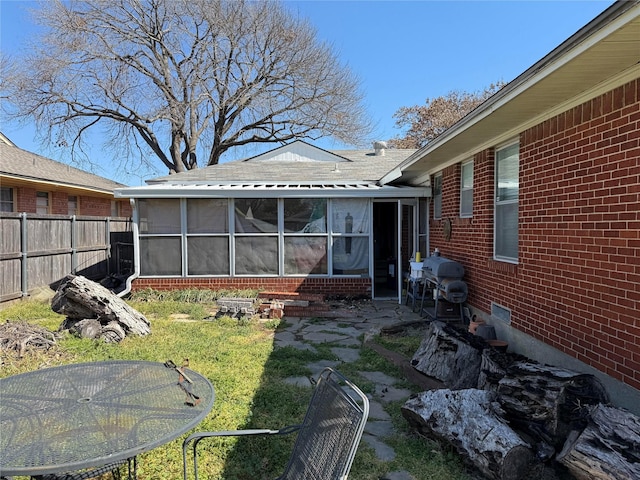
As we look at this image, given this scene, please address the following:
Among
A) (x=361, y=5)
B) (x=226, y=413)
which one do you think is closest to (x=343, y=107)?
(x=361, y=5)

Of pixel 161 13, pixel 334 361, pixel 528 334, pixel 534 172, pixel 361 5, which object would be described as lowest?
pixel 334 361

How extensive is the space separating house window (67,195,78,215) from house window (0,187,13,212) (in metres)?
3.01

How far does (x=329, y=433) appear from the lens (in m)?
2.07

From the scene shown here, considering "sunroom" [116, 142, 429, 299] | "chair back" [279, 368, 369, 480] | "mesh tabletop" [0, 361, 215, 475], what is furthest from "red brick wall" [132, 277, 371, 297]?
"chair back" [279, 368, 369, 480]

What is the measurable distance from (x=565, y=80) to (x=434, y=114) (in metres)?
27.8

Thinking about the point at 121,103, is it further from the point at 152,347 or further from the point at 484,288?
the point at 484,288

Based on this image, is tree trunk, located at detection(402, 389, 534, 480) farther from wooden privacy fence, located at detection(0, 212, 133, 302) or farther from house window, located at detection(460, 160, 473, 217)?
wooden privacy fence, located at detection(0, 212, 133, 302)

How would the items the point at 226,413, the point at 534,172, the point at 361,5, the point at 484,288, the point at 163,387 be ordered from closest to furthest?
the point at 163,387
the point at 226,413
the point at 534,172
the point at 484,288
the point at 361,5

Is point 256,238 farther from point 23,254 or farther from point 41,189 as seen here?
point 41,189

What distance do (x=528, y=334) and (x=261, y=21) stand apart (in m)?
20.6

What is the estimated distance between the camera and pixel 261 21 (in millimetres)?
20828

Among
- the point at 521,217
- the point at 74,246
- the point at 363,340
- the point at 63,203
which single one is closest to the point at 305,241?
the point at 363,340

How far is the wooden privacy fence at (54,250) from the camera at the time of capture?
8.39m

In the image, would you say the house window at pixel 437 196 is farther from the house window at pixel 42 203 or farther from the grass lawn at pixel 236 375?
the house window at pixel 42 203
